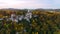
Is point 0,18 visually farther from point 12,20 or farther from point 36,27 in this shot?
point 36,27

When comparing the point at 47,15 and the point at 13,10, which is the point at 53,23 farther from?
the point at 13,10

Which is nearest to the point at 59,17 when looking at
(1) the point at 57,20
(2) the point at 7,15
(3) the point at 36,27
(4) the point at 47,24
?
(1) the point at 57,20

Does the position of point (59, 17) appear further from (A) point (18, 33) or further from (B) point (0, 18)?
(B) point (0, 18)

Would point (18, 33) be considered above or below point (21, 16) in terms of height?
below

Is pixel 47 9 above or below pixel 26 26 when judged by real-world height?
above

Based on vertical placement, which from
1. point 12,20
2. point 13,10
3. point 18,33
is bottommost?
point 18,33

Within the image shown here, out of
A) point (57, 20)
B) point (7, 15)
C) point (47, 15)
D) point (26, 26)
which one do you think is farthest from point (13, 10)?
point (57, 20)

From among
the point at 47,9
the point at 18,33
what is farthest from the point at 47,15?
the point at 18,33

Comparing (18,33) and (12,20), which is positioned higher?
(12,20)
